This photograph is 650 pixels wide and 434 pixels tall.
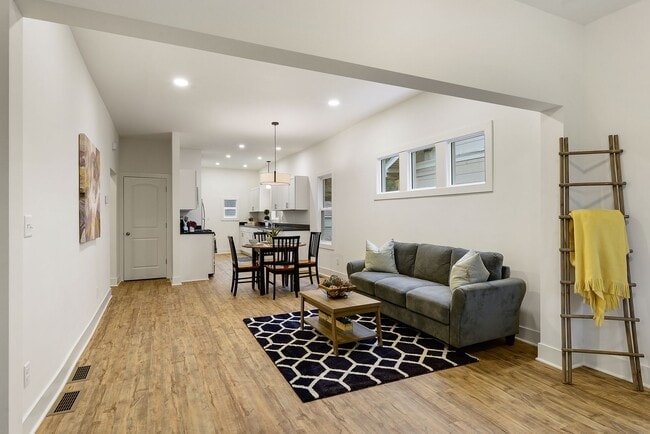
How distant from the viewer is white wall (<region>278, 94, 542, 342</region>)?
3.30m

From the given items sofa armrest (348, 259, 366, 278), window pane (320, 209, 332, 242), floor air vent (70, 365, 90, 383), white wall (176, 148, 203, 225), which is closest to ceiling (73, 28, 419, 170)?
white wall (176, 148, 203, 225)

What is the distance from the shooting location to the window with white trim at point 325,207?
23.5 feet

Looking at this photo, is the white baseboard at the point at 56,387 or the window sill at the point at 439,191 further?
the window sill at the point at 439,191

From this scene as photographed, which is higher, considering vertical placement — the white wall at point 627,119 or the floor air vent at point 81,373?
the white wall at point 627,119

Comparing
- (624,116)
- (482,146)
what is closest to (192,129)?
(482,146)

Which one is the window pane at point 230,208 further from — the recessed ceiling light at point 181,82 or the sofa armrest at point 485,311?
the sofa armrest at point 485,311

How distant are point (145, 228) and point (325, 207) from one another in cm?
363

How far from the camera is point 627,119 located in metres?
2.59

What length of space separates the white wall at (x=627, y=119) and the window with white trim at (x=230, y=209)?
996cm

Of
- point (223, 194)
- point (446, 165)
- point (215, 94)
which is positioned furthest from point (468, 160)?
point (223, 194)

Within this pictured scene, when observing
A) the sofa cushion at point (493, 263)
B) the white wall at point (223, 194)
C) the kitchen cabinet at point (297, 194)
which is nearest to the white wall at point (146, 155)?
the kitchen cabinet at point (297, 194)

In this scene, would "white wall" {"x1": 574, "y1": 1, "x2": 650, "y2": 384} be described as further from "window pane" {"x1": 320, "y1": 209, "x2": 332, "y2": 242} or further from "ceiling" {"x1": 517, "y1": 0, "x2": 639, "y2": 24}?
"window pane" {"x1": 320, "y1": 209, "x2": 332, "y2": 242}

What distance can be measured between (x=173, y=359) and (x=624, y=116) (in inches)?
166

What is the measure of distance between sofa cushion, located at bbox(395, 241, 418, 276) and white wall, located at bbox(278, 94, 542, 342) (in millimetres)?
242
